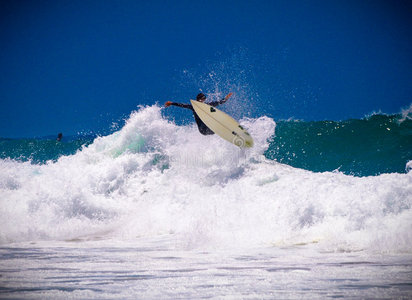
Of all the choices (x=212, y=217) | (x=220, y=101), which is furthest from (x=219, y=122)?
(x=212, y=217)

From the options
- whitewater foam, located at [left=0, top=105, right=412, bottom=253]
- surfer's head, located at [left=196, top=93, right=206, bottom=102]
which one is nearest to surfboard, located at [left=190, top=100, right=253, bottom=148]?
surfer's head, located at [left=196, top=93, right=206, bottom=102]

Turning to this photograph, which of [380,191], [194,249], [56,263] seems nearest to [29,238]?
[56,263]

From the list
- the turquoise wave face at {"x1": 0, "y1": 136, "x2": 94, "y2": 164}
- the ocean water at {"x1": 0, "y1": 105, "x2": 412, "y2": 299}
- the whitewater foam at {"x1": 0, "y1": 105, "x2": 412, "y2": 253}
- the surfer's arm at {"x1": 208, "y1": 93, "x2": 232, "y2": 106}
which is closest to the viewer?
the ocean water at {"x1": 0, "y1": 105, "x2": 412, "y2": 299}

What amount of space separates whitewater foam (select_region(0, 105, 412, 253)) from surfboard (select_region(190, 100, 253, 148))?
603mm

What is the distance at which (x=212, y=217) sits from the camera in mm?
7465

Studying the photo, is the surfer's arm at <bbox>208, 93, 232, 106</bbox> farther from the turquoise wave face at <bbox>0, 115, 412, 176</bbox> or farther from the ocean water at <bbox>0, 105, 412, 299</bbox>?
the turquoise wave face at <bbox>0, 115, 412, 176</bbox>

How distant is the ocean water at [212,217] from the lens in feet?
12.6

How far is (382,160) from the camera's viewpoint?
1153 centimetres

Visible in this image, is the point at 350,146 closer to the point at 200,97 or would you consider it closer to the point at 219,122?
the point at 219,122

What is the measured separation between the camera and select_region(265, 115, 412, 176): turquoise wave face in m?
11.5

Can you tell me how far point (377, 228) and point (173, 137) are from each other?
8.03 meters

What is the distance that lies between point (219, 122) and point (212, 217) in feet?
11.3

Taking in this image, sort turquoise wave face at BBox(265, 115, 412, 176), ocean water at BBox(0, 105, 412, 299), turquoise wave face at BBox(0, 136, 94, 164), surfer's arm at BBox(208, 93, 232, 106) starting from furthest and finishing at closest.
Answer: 1. turquoise wave face at BBox(0, 136, 94, 164)
2. turquoise wave face at BBox(265, 115, 412, 176)
3. surfer's arm at BBox(208, 93, 232, 106)
4. ocean water at BBox(0, 105, 412, 299)

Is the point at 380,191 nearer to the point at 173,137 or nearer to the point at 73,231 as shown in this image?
the point at 73,231
